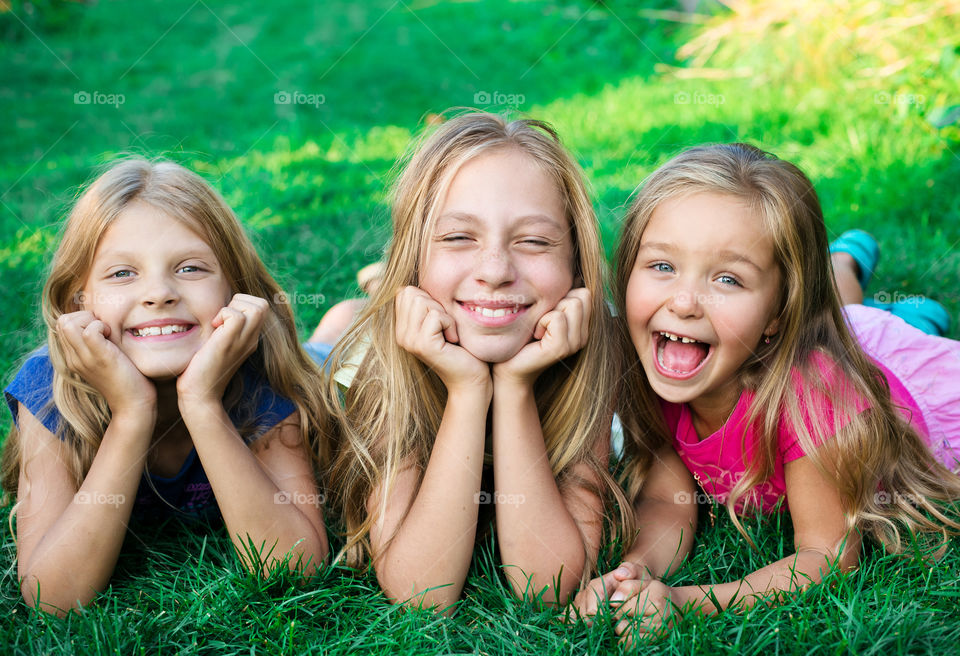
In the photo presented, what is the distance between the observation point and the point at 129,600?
2461 mm

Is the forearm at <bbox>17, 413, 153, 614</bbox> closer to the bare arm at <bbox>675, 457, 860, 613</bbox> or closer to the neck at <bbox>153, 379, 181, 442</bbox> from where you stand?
the neck at <bbox>153, 379, 181, 442</bbox>

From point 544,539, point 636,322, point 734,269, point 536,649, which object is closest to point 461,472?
point 544,539

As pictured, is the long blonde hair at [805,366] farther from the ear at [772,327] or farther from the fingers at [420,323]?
the fingers at [420,323]

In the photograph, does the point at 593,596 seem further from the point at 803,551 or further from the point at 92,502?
the point at 92,502

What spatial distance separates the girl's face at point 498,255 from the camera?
2.42 metres

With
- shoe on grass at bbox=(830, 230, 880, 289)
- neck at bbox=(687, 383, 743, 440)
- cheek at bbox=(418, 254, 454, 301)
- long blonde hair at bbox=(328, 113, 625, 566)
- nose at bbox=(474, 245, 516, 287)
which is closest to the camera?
nose at bbox=(474, 245, 516, 287)

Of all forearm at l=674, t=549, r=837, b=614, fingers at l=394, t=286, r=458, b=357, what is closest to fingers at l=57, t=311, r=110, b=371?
fingers at l=394, t=286, r=458, b=357

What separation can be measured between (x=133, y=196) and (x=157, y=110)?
20.1ft

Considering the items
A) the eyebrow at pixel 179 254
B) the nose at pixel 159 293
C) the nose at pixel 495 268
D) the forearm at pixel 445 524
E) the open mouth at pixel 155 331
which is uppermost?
the eyebrow at pixel 179 254

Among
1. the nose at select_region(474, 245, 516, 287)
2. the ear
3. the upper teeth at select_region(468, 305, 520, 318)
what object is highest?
the nose at select_region(474, 245, 516, 287)

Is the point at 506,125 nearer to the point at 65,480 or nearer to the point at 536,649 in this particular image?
the point at 536,649

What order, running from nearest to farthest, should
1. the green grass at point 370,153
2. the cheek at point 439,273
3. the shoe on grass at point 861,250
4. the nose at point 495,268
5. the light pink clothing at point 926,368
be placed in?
the green grass at point 370,153, the nose at point 495,268, the cheek at point 439,273, the light pink clothing at point 926,368, the shoe on grass at point 861,250

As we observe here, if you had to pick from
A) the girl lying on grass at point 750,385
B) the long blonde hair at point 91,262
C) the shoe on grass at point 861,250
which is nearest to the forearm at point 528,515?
the girl lying on grass at point 750,385

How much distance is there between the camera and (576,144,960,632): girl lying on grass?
2445 millimetres
